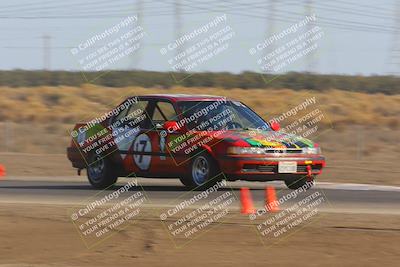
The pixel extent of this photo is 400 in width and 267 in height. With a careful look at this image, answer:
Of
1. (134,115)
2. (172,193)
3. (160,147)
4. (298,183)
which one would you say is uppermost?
(134,115)

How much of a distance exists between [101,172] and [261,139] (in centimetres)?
290

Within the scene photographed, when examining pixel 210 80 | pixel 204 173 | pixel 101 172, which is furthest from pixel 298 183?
pixel 210 80

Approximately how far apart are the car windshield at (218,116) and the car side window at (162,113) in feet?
0.88

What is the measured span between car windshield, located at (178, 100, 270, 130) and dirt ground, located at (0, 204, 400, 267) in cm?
377

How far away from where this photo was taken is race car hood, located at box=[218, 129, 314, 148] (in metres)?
15.3

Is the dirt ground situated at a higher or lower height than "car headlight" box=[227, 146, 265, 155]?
higher

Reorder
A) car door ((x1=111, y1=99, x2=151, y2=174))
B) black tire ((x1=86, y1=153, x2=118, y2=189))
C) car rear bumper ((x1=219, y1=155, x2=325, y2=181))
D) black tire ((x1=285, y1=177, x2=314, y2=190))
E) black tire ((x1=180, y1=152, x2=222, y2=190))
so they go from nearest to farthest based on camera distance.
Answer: car rear bumper ((x1=219, y1=155, x2=325, y2=181))
black tire ((x1=180, y1=152, x2=222, y2=190))
black tire ((x1=285, y1=177, x2=314, y2=190))
car door ((x1=111, y1=99, x2=151, y2=174))
black tire ((x1=86, y1=153, x2=118, y2=189))

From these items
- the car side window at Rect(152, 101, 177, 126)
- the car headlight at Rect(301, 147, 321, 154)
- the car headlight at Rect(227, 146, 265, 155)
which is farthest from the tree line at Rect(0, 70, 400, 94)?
the car headlight at Rect(227, 146, 265, 155)

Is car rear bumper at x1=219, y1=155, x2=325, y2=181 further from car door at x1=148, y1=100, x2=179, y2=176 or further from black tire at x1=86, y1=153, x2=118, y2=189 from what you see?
black tire at x1=86, y1=153, x2=118, y2=189

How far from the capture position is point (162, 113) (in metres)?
16.2

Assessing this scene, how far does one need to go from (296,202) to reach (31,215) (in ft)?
12.6

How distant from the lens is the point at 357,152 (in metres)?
28.2

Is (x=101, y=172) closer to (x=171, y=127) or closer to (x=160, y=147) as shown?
(x=160, y=147)

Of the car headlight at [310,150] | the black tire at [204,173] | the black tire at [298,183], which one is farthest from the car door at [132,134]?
the car headlight at [310,150]
